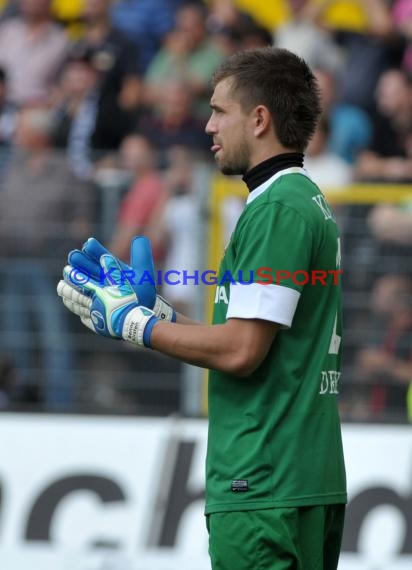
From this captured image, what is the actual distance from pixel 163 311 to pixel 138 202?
420 centimetres

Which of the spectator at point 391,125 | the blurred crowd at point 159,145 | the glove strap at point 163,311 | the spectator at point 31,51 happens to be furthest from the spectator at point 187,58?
the glove strap at point 163,311

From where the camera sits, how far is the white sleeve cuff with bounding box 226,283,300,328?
3.30m

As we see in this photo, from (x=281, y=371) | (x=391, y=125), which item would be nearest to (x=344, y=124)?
(x=391, y=125)

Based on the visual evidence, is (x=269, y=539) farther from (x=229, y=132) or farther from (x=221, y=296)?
(x=229, y=132)

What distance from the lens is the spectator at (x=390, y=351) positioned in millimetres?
7703

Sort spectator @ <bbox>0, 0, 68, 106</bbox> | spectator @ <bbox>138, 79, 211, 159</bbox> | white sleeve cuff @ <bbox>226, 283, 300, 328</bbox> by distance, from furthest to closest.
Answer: spectator @ <bbox>0, 0, 68, 106</bbox> → spectator @ <bbox>138, 79, 211, 159</bbox> → white sleeve cuff @ <bbox>226, 283, 300, 328</bbox>

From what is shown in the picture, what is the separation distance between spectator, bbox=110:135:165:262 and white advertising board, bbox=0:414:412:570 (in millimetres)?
1540

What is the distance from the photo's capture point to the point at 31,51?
34.0 feet

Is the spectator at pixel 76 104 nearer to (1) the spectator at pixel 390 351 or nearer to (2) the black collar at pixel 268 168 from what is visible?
(1) the spectator at pixel 390 351

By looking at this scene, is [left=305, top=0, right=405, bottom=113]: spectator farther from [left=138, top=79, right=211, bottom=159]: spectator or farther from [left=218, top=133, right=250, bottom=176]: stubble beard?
[left=218, top=133, right=250, bottom=176]: stubble beard

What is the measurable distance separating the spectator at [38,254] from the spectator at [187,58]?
2.02 meters

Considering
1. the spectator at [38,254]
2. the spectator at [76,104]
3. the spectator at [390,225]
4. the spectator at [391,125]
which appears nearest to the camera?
the spectator at [390,225]

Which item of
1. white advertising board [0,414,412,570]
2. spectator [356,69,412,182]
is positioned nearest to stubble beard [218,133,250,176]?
white advertising board [0,414,412,570]

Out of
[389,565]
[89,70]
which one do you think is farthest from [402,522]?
[89,70]
